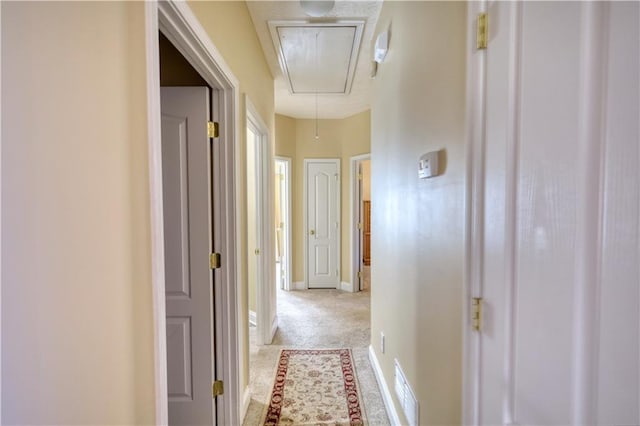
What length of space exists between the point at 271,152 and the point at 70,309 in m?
2.62

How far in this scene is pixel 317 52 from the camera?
9.18 ft

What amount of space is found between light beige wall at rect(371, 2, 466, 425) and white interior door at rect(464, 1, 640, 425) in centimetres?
18

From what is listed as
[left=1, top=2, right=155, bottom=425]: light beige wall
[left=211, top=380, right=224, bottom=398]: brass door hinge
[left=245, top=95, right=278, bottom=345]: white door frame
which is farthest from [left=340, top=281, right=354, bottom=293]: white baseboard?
[left=1, top=2, right=155, bottom=425]: light beige wall

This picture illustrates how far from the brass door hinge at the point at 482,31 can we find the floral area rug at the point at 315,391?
2165 mm

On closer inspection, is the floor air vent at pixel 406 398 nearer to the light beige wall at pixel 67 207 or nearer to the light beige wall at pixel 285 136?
the light beige wall at pixel 67 207

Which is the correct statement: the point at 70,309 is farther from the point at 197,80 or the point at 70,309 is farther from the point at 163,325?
the point at 197,80

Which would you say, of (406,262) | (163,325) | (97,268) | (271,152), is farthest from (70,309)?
(271,152)

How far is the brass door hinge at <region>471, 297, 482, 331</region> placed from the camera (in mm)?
914

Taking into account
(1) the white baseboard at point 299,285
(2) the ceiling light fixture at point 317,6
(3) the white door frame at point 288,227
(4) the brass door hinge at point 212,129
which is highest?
(2) the ceiling light fixture at point 317,6

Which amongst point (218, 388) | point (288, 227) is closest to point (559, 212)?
point (218, 388)

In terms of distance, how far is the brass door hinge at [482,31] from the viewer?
87 centimetres

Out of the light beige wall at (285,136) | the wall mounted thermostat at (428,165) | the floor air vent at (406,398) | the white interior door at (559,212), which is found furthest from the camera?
the light beige wall at (285,136)

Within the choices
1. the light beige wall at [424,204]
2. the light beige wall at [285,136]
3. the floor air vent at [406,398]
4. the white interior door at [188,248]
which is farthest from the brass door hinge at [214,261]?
the light beige wall at [285,136]

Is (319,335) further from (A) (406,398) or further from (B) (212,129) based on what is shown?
(B) (212,129)
